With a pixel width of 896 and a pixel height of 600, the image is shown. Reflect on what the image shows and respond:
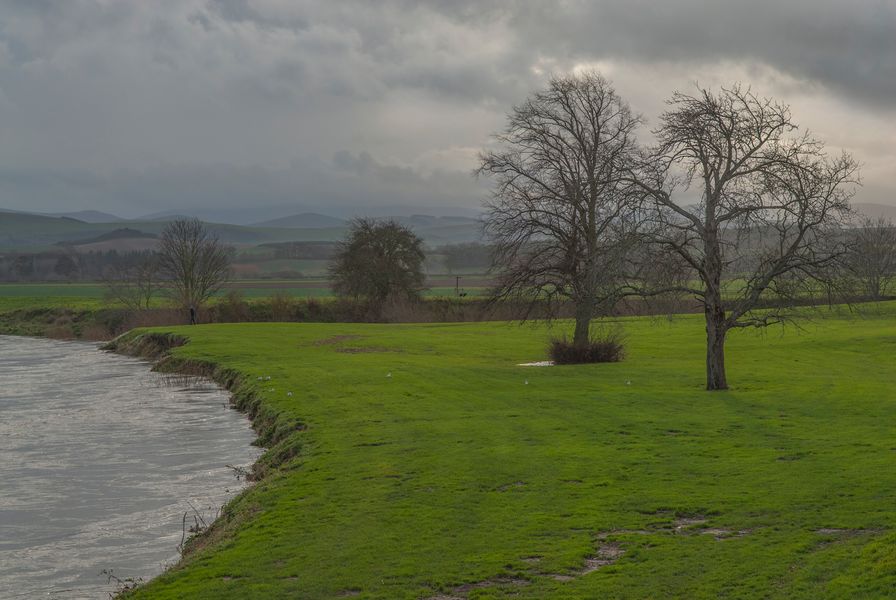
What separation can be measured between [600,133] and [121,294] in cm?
6730

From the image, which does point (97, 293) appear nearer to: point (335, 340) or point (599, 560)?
point (335, 340)

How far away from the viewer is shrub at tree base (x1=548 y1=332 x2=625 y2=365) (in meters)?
42.9

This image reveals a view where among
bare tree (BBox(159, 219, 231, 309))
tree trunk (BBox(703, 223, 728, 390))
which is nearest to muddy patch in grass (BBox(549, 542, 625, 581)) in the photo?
tree trunk (BBox(703, 223, 728, 390))

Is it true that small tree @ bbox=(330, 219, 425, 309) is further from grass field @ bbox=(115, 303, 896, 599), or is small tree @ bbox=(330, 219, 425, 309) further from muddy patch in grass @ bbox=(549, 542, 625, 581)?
muddy patch in grass @ bbox=(549, 542, 625, 581)

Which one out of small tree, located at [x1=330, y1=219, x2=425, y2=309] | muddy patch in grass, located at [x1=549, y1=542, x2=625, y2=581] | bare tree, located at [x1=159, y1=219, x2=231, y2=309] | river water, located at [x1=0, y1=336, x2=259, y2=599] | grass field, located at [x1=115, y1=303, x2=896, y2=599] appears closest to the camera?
grass field, located at [x1=115, y1=303, x2=896, y2=599]

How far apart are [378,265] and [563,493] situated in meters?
80.6

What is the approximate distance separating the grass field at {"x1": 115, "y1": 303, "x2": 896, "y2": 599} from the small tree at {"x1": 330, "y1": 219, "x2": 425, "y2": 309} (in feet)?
198

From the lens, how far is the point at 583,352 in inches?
1697

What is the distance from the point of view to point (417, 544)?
548 inches

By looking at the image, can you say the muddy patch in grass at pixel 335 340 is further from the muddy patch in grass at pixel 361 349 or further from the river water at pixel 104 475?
the river water at pixel 104 475

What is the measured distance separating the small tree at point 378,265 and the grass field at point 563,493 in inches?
2378

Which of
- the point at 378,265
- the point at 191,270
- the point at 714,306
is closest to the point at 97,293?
the point at 191,270

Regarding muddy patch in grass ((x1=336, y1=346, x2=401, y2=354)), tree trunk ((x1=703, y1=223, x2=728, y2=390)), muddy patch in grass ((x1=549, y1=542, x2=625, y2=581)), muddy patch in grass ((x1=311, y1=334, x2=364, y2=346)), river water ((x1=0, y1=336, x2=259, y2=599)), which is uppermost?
tree trunk ((x1=703, y1=223, x2=728, y2=390))

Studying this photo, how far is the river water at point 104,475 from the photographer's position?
52.3 feet
